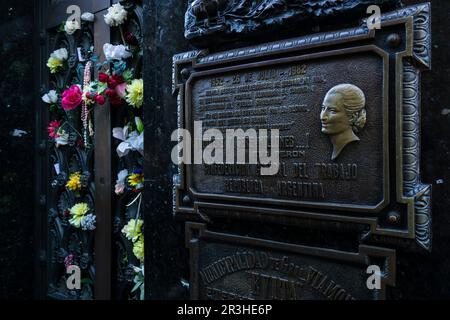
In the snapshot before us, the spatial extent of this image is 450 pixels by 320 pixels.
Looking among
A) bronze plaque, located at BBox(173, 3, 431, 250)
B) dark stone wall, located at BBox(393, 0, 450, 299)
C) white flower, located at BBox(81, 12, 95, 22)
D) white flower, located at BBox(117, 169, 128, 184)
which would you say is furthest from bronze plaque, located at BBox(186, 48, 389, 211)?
white flower, located at BBox(81, 12, 95, 22)

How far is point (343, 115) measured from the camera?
177cm

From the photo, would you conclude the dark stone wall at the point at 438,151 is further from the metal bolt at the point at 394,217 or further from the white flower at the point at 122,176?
the white flower at the point at 122,176

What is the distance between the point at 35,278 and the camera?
12.6 ft

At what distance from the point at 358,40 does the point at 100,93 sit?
2024 millimetres

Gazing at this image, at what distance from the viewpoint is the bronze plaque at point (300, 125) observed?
173 centimetres

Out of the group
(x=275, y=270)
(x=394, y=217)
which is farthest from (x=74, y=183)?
(x=394, y=217)

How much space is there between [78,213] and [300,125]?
7.08 ft

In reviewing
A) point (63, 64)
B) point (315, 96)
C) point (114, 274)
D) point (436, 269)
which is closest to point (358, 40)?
point (315, 96)

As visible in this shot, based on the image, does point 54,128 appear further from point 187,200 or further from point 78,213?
point 187,200

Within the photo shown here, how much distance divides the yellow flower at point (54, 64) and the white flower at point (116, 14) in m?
0.78

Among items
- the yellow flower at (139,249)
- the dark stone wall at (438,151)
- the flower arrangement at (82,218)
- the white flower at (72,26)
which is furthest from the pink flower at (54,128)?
the dark stone wall at (438,151)

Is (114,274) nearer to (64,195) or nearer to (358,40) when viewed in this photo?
(64,195)

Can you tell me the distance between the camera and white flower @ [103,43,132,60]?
306 centimetres

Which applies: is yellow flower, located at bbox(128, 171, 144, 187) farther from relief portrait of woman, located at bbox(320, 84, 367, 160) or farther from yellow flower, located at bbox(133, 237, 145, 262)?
relief portrait of woman, located at bbox(320, 84, 367, 160)
